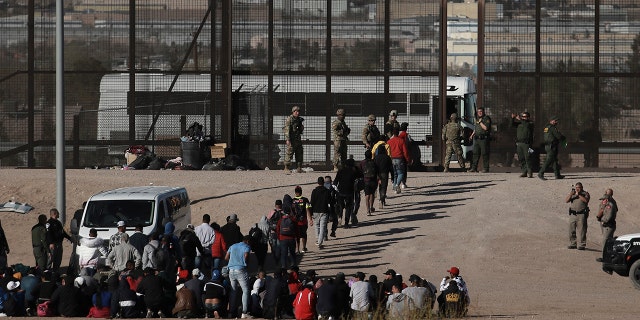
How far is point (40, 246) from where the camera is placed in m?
28.4

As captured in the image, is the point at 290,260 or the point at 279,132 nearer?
the point at 290,260

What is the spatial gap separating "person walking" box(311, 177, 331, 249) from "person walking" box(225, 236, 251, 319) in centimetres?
473

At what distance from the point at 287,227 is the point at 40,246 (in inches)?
185

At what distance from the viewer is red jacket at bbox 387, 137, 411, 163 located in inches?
1324

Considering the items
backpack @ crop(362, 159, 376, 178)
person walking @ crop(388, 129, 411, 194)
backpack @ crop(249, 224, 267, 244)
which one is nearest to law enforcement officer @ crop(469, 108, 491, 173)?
person walking @ crop(388, 129, 411, 194)

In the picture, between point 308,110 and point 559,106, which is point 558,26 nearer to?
point 559,106

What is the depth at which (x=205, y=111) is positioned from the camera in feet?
134

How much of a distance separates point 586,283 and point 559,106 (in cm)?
1214

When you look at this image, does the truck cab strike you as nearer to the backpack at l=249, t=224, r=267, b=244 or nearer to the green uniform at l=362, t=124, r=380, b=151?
the backpack at l=249, t=224, r=267, b=244

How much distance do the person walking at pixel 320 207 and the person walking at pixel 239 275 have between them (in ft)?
15.5

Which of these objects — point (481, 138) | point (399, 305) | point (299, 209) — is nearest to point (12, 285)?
point (399, 305)

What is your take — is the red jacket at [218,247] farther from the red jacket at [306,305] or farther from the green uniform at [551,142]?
the green uniform at [551,142]

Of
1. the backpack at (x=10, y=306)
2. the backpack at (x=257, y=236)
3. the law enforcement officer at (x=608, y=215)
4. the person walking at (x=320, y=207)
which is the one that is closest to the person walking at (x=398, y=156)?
the person walking at (x=320, y=207)

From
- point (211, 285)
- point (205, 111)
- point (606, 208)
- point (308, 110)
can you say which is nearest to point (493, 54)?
point (308, 110)
